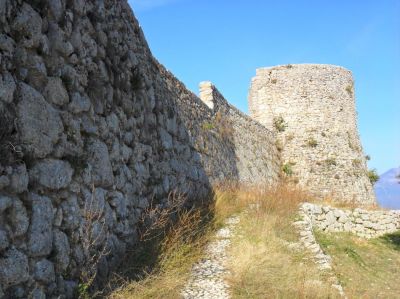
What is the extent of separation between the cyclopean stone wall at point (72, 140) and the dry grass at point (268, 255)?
1250 millimetres

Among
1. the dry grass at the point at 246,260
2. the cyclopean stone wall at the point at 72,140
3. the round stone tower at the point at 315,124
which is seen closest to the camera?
the cyclopean stone wall at the point at 72,140

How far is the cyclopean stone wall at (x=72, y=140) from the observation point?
300 cm

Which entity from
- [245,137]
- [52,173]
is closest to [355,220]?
[245,137]

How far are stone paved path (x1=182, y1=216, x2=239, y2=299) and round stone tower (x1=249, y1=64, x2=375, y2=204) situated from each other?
14793 millimetres

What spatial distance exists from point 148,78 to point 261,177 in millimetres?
10912

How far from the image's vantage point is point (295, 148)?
2083 cm

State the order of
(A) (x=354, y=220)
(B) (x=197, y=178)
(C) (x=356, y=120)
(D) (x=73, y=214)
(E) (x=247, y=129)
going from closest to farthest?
(D) (x=73, y=214)
(B) (x=197, y=178)
(A) (x=354, y=220)
(E) (x=247, y=129)
(C) (x=356, y=120)

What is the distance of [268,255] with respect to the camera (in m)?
5.57

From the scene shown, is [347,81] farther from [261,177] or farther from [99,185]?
[99,185]

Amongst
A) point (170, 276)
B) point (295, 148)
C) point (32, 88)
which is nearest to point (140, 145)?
point (170, 276)

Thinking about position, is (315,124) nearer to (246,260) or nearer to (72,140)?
(246,260)

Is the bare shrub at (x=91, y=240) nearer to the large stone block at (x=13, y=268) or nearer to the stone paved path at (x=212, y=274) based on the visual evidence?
the large stone block at (x=13, y=268)

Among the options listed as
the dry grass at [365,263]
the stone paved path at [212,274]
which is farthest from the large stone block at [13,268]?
the dry grass at [365,263]

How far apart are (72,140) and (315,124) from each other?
18.5m
